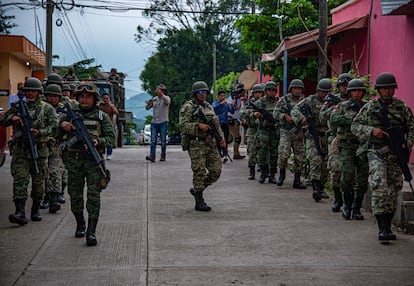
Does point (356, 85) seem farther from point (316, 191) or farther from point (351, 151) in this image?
point (316, 191)

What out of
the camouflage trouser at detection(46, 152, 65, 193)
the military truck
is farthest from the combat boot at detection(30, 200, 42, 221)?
the military truck

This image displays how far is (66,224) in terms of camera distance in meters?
8.98

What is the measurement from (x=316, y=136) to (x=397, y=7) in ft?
11.3

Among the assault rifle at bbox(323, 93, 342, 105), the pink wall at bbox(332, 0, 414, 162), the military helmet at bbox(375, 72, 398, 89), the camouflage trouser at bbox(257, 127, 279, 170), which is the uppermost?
the pink wall at bbox(332, 0, 414, 162)

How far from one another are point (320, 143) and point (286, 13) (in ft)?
54.2

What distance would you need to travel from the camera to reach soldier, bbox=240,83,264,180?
13.4m

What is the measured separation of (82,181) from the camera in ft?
25.9

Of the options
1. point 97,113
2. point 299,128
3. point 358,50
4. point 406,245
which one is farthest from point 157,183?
point 358,50

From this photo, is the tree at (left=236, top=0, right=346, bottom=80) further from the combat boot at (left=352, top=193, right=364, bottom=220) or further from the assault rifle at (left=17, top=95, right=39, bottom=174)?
the assault rifle at (left=17, top=95, right=39, bottom=174)

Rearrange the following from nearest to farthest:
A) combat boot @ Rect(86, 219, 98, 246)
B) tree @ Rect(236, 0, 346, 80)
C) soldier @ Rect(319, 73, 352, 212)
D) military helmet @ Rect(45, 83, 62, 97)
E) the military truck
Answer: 1. combat boot @ Rect(86, 219, 98, 246)
2. military helmet @ Rect(45, 83, 62, 97)
3. soldier @ Rect(319, 73, 352, 212)
4. the military truck
5. tree @ Rect(236, 0, 346, 80)

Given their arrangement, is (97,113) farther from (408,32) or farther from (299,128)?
(408,32)

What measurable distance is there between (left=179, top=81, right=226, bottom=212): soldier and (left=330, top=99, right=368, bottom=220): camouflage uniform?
174 cm

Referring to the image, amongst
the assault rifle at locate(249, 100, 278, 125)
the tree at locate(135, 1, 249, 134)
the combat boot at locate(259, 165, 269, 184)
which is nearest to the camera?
the assault rifle at locate(249, 100, 278, 125)

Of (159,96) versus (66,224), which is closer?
(66,224)
